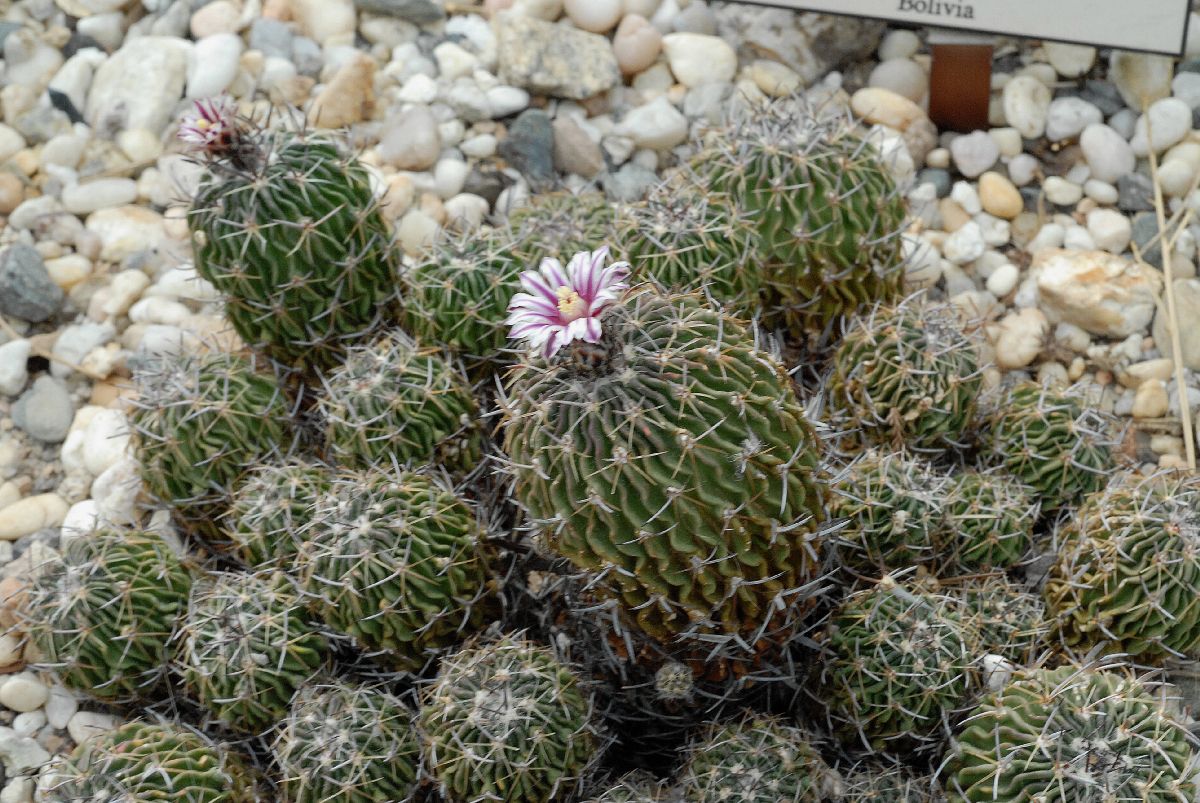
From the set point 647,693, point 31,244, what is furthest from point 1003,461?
point 31,244

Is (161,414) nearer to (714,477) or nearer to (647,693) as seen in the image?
(647,693)

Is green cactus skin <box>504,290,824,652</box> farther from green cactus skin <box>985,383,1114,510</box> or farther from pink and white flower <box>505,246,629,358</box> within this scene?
green cactus skin <box>985,383,1114,510</box>

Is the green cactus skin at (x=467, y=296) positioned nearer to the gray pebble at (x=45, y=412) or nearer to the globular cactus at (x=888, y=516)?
the globular cactus at (x=888, y=516)

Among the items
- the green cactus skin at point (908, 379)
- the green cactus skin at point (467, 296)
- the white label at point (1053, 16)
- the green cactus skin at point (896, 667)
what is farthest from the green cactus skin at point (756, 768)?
the white label at point (1053, 16)

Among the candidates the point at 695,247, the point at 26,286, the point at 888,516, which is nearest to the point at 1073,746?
the point at 888,516

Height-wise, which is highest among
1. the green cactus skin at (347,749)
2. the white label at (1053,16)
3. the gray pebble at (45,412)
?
the white label at (1053,16)

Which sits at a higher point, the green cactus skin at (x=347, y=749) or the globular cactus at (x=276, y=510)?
the globular cactus at (x=276, y=510)
